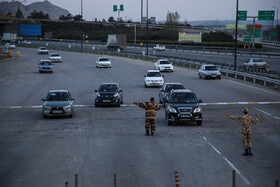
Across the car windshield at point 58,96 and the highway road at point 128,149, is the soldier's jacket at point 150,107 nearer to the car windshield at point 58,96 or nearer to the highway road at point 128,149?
the highway road at point 128,149

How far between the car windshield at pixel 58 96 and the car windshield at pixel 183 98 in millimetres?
5953

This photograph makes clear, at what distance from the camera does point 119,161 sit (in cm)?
1297

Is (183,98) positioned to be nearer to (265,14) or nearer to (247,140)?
(247,140)

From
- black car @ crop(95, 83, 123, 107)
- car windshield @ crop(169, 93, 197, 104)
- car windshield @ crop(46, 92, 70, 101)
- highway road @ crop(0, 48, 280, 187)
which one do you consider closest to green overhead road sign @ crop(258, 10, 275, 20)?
highway road @ crop(0, 48, 280, 187)

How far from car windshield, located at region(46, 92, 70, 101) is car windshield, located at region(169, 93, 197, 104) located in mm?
5953

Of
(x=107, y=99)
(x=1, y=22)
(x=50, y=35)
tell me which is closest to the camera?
(x=107, y=99)

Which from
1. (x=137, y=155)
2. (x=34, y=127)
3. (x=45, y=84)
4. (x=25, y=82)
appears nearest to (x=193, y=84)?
(x=45, y=84)

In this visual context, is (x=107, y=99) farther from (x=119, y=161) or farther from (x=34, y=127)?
(x=119, y=161)

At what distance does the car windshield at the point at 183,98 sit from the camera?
20203 millimetres

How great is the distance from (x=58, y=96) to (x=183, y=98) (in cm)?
697

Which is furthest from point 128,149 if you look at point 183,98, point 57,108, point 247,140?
point 57,108

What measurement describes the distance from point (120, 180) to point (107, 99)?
15.4 meters

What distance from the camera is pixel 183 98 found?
20.4 m

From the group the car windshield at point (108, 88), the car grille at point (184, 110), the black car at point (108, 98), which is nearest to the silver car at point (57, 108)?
the black car at point (108, 98)
